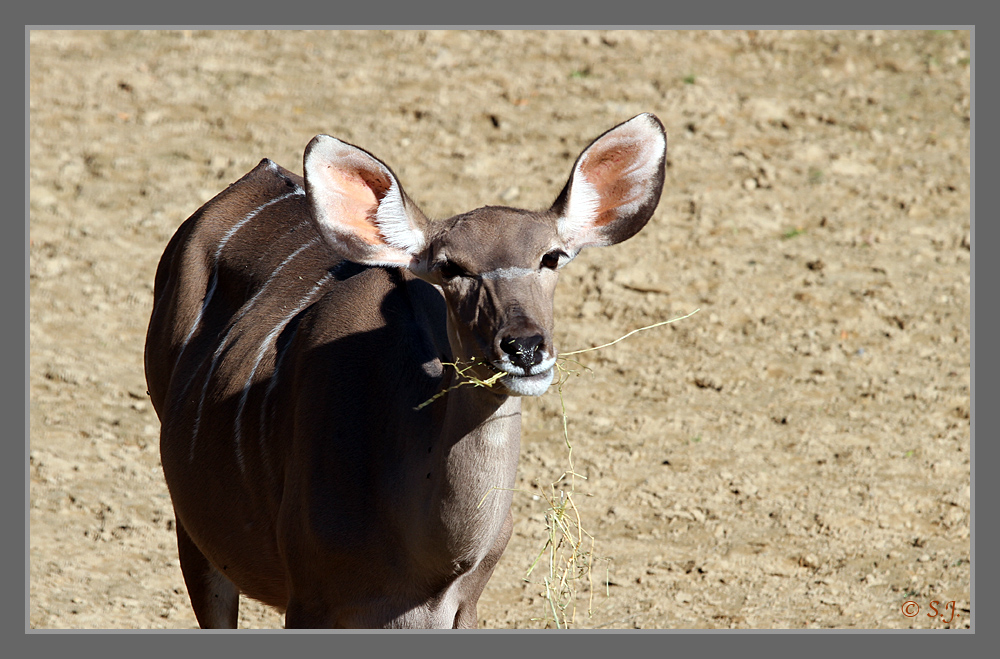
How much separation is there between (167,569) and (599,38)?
6.39 m

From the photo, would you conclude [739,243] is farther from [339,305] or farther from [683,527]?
[339,305]

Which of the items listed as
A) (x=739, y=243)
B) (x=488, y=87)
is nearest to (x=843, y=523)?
(x=739, y=243)

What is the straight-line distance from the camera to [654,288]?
7066mm

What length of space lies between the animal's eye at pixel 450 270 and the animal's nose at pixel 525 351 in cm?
31

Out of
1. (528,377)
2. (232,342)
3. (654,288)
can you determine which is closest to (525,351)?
(528,377)

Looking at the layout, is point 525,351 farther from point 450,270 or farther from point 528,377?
point 450,270

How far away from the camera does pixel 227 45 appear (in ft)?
31.7

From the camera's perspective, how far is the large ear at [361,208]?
3.16 m

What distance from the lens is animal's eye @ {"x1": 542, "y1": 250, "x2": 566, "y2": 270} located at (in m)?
3.02

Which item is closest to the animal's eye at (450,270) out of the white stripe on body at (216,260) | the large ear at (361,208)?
the large ear at (361,208)

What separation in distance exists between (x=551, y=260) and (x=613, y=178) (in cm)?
39

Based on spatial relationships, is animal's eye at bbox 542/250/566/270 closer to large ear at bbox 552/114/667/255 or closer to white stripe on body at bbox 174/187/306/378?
large ear at bbox 552/114/667/255

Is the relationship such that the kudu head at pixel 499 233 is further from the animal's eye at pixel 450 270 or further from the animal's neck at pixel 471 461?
the animal's neck at pixel 471 461

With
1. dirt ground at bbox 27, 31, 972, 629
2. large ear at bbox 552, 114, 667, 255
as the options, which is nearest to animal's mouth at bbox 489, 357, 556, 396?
large ear at bbox 552, 114, 667, 255
